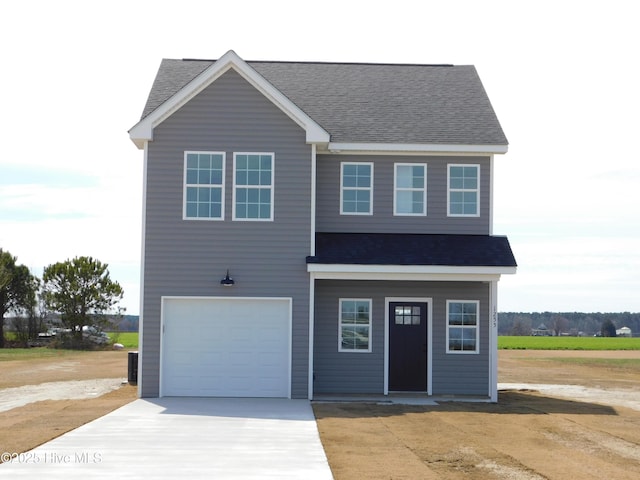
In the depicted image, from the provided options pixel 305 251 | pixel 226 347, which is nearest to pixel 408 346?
pixel 305 251

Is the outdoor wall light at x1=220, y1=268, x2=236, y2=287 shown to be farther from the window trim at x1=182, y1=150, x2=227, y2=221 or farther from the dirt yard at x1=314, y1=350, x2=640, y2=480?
the dirt yard at x1=314, y1=350, x2=640, y2=480

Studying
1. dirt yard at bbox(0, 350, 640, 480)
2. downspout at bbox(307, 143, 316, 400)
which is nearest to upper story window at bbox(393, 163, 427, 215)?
downspout at bbox(307, 143, 316, 400)

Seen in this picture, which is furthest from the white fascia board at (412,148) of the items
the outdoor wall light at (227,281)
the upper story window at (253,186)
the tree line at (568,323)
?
the tree line at (568,323)

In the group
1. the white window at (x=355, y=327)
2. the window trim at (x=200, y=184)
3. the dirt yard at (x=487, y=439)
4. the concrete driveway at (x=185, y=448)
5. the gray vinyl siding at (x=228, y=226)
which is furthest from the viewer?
the white window at (x=355, y=327)

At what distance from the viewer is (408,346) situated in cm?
2239

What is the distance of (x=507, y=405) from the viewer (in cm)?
2077

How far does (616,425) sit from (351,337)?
23.7 feet

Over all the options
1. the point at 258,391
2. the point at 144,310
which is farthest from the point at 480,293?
the point at 144,310

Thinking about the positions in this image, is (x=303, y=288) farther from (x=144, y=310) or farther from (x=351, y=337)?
(x=144, y=310)

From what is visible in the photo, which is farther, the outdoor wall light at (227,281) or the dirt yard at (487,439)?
the outdoor wall light at (227,281)

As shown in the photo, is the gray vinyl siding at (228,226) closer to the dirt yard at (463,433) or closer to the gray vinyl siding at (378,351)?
the gray vinyl siding at (378,351)

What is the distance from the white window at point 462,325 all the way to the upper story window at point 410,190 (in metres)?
2.53

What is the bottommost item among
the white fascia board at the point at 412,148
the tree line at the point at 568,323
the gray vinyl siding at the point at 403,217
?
the tree line at the point at 568,323

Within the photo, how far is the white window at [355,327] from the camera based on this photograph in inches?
878
